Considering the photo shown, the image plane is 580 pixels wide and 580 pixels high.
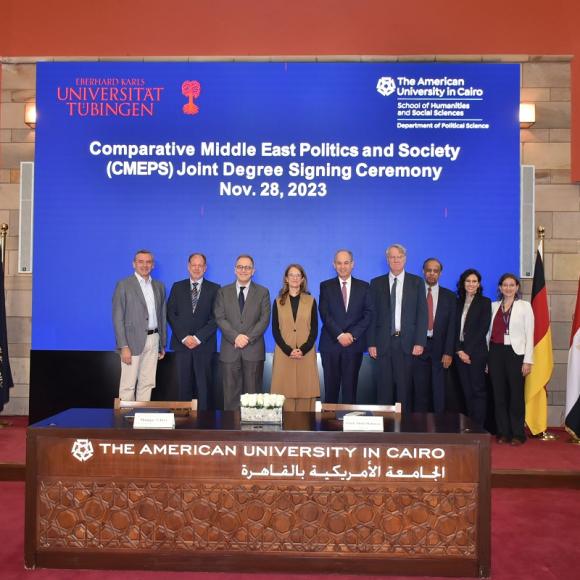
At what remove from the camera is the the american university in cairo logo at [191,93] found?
5.32 m

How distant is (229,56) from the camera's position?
17.6ft

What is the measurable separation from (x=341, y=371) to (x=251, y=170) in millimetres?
1858

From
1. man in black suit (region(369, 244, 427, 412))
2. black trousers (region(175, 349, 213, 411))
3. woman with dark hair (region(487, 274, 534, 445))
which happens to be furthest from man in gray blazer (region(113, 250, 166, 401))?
woman with dark hair (region(487, 274, 534, 445))

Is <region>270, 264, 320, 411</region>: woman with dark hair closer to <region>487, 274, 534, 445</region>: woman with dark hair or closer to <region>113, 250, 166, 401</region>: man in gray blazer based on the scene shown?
<region>113, 250, 166, 401</region>: man in gray blazer

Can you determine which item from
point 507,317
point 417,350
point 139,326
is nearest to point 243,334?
point 139,326

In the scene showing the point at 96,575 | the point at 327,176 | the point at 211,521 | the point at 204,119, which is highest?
the point at 204,119

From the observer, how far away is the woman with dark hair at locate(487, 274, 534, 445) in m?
4.61

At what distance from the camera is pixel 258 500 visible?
2412 millimetres

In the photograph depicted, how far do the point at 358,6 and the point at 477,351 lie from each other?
9.81 ft

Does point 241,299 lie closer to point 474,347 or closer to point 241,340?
point 241,340

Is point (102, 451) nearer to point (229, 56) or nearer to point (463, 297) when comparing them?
point (463, 297)

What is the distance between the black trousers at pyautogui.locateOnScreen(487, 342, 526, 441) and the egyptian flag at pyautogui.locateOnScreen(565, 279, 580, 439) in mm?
418

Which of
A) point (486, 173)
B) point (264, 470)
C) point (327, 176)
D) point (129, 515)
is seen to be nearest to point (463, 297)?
point (486, 173)

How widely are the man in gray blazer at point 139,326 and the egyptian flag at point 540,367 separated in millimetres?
2861
